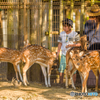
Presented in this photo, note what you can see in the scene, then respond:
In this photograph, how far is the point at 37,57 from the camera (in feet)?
21.9

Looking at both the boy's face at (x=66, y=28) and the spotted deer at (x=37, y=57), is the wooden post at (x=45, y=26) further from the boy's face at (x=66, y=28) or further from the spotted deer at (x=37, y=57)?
the boy's face at (x=66, y=28)

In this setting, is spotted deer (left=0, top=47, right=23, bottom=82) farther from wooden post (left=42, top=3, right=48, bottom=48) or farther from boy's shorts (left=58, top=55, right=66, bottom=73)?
boy's shorts (left=58, top=55, right=66, bottom=73)

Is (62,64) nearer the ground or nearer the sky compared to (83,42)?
nearer the ground

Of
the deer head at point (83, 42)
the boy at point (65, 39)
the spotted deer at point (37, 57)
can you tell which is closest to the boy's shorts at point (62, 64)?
the boy at point (65, 39)

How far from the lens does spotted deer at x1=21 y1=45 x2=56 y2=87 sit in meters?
6.56

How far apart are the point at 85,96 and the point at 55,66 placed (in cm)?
218

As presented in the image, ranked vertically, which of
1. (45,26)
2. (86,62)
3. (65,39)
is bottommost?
(86,62)

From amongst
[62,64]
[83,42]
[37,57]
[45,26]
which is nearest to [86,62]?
[83,42]

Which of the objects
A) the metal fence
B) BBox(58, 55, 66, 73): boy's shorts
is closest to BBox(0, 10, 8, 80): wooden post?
the metal fence

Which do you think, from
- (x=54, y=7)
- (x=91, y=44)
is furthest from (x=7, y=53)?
(x=91, y=44)

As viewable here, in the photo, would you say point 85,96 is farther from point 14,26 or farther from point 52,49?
point 14,26

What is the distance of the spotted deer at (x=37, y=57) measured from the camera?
656 cm

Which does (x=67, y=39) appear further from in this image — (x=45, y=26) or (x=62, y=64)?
(x=45, y=26)

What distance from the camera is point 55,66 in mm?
7301
